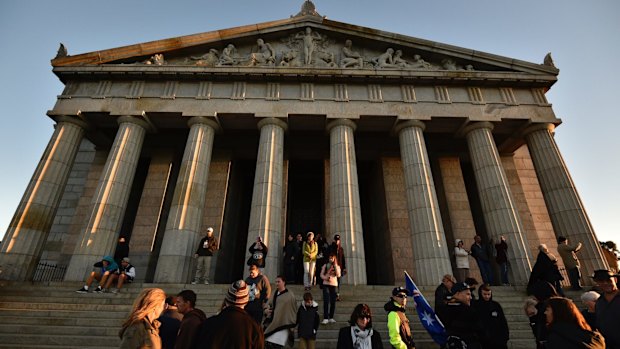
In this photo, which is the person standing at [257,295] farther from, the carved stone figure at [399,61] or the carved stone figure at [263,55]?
the carved stone figure at [399,61]

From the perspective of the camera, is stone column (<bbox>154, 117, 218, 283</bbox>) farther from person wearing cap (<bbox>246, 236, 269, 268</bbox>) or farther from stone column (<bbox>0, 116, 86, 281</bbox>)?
stone column (<bbox>0, 116, 86, 281</bbox>)

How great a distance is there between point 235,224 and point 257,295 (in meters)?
13.1

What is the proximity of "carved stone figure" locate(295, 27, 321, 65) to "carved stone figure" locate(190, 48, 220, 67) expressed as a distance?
4.66 m

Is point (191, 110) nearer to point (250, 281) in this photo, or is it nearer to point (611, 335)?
point (250, 281)

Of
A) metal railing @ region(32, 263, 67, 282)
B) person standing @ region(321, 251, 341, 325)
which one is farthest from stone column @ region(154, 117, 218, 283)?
person standing @ region(321, 251, 341, 325)

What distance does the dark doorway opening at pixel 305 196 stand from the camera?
2111 centimetres

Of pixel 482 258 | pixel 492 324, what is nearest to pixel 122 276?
A: pixel 492 324

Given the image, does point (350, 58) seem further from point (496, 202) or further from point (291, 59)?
point (496, 202)

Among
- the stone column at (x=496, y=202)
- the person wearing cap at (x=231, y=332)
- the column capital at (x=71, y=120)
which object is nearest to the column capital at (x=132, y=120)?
the column capital at (x=71, y=120)

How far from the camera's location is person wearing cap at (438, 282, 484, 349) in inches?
194

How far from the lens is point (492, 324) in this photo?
16.6 ft

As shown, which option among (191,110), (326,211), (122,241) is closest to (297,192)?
(326,211)

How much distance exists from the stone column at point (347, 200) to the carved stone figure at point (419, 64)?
505cm

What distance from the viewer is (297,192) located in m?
22.7
